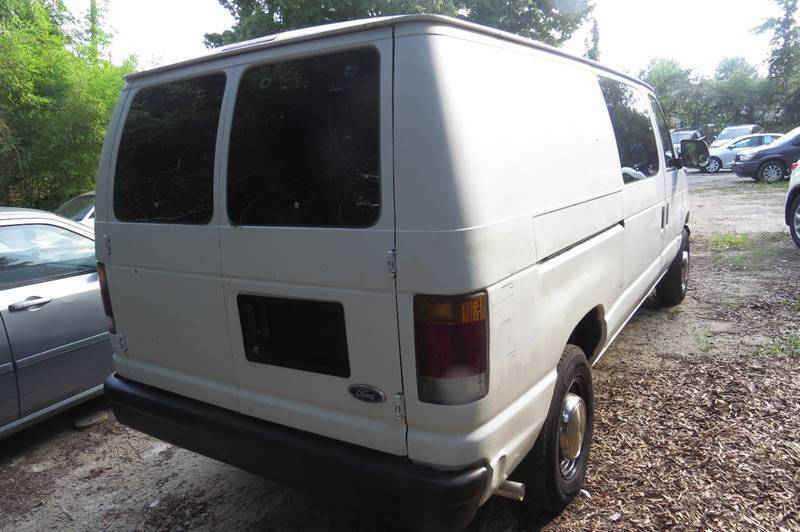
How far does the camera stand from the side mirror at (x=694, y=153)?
509cm

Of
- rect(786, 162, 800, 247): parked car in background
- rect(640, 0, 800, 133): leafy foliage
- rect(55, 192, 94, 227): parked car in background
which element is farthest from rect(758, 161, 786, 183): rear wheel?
rect(640, 0, 800, 133): leafy foliage

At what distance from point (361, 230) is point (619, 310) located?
2.10m

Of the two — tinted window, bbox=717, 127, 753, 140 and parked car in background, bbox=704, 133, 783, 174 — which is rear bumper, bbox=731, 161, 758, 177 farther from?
tinted window, bbox=717, 127, 753, 140

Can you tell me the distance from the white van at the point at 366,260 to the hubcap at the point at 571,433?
0.05 feet

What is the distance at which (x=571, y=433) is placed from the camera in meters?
2.56

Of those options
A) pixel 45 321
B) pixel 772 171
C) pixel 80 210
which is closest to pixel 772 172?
pixel 772 171

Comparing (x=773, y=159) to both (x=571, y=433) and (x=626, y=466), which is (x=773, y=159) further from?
(x=571, y=433)

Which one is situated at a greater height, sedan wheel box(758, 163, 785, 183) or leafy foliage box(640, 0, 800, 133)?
leafy foliage box(640, 0, 800, 133)

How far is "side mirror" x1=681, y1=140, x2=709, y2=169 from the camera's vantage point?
5.09 m

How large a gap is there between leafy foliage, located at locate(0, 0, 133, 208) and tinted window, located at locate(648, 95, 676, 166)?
896cm

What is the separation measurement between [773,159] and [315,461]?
17.8m

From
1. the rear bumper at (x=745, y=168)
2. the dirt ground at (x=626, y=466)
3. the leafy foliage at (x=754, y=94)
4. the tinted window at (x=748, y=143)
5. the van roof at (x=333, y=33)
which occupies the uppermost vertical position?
the leafy foliage at (x=754, y=94)

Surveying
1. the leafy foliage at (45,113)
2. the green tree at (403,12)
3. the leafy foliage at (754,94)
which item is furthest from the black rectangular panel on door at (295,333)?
the leafy foliage at (754,94)

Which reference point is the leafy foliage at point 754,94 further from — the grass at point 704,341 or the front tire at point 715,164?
the grass at point 704,341
